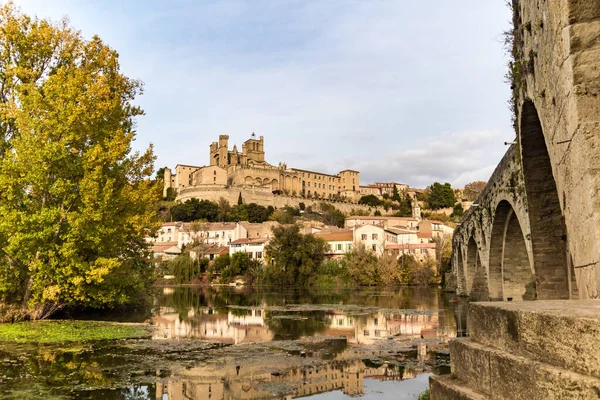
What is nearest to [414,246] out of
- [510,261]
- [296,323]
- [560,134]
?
[510,261]

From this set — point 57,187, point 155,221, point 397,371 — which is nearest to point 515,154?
point 397,371

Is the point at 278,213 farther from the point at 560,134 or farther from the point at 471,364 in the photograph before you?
the point at 471,364

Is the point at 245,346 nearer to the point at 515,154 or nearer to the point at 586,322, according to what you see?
the point at 515,154

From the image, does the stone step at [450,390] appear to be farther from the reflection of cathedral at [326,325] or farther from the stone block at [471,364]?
the reflection of cathedral at [326,325]

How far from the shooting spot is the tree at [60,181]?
1677 centimetres

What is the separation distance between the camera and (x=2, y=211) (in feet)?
53.2

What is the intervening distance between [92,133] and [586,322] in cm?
1912

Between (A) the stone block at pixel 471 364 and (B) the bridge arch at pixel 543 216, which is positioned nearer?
(A) the stone block at pixel 471 364

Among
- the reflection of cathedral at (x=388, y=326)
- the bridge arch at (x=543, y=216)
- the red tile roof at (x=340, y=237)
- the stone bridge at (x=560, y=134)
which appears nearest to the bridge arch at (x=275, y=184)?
the red tile roof at (x=340, y=237)

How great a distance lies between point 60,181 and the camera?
16828 mm

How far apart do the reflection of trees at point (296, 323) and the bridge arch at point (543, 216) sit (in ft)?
27.8

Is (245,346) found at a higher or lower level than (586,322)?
lower

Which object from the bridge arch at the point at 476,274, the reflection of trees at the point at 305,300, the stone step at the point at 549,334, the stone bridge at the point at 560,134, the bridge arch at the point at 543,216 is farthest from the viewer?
the bridge arch at the point at 476,274

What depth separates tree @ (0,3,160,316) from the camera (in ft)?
55.0
